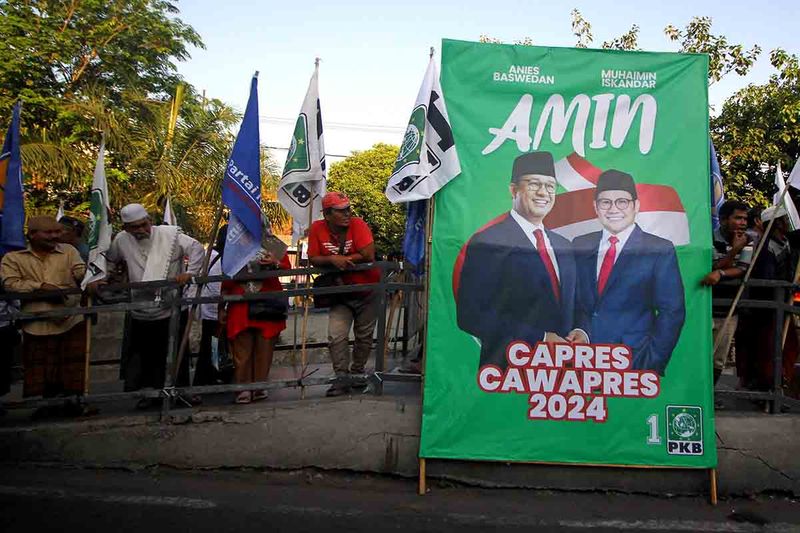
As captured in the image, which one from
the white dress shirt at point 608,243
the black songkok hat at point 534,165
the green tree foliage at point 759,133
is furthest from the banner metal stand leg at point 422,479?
the green tree foliage at point 759,133

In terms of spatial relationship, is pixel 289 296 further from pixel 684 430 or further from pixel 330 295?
pixel 684 430

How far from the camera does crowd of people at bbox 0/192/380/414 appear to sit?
5078 mm

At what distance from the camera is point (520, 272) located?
463 centimetres

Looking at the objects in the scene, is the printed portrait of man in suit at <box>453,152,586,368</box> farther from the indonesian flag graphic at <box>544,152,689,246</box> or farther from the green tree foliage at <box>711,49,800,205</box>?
the green tree foliage at <box>711,49,800,205</box>

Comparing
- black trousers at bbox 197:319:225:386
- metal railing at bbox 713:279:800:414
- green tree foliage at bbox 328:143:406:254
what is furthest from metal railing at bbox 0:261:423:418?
green tree foliage at bbox 328:143:406:254

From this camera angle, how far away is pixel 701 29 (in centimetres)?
1056

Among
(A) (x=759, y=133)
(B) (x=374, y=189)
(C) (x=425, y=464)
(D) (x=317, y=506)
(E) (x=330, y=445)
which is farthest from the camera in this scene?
(B) (x=374, y=189)

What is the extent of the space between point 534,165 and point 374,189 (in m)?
24.9

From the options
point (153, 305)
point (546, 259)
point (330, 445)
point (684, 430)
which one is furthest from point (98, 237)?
point (684, 430)

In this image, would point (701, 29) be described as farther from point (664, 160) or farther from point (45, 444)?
point (45, 444)

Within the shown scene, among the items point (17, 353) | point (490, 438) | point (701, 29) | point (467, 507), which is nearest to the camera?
point (467, 507)

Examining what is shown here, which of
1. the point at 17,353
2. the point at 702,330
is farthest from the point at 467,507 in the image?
the point at 17,353

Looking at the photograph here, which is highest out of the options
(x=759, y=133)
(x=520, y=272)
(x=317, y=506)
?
(x=759, y=133)

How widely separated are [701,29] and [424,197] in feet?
27.1
